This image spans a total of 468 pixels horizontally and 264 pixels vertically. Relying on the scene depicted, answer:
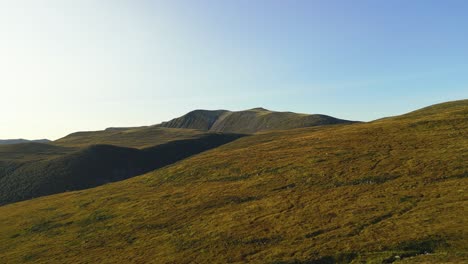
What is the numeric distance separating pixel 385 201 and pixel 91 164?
472 feet

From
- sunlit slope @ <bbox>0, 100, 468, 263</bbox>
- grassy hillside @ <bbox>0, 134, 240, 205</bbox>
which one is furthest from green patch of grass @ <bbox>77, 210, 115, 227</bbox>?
grassy hillside @ <bbox>0, 134, 240, 205</bbox>

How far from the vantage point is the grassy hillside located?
138 metres

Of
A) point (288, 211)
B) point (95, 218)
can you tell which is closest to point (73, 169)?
point (95, 218)

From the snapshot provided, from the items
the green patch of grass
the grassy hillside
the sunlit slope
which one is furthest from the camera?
the grassy hillside

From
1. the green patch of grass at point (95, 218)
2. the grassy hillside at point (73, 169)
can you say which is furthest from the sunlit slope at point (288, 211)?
the grassy hillside at point (73, 169)

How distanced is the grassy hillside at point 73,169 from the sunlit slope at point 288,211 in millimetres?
53052

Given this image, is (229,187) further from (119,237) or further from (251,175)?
(119,237)

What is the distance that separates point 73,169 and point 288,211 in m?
129

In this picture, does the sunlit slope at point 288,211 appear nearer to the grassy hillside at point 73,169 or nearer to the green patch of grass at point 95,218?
the green patch of grass at point 95,218

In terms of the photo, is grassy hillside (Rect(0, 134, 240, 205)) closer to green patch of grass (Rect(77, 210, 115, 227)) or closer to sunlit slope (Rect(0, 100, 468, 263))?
sunlit slope (Rect(0, 100, 468, 263))

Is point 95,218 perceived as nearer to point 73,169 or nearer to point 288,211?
point 288,211

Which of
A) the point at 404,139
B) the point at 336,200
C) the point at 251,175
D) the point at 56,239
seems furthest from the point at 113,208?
the point at 404,139

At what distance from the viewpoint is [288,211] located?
5106 cm

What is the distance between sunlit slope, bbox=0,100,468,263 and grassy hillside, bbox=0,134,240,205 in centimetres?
5305
